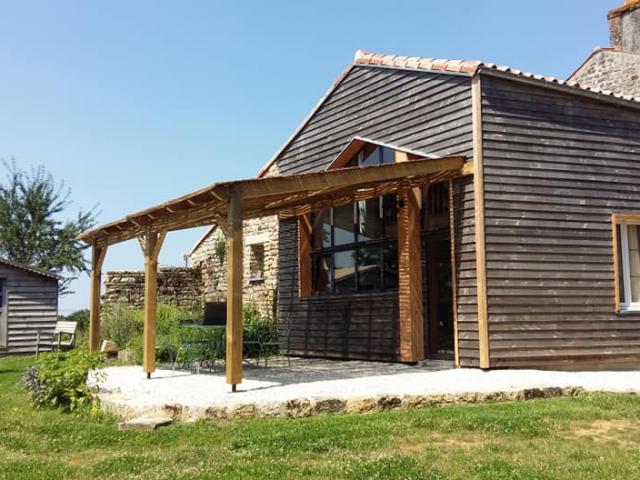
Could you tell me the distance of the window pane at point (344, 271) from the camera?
12.1 metres

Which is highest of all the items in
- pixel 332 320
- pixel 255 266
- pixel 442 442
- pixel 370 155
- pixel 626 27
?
pixel 626 27

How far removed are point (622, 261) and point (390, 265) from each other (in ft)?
11.8

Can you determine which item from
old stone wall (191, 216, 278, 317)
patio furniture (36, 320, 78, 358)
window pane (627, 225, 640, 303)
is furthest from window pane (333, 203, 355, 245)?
patio furniture (36, 320, 78, 358)

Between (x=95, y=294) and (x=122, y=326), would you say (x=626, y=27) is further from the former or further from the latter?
(x=122, y=326)

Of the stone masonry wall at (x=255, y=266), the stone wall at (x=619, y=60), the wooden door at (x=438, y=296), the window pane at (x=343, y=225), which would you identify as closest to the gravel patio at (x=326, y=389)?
the wooden door at (x=438, y=296)

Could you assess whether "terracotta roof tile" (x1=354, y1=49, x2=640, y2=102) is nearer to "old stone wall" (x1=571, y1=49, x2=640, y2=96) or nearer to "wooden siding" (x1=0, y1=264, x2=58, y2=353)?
"old stone wall" (x1=571, y1=49, x2=640, y2=96)

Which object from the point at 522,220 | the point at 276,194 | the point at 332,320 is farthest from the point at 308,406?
the point at 332,320

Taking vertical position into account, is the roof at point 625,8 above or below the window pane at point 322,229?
above

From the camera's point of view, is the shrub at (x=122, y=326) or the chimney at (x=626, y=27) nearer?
the chimney at (x=626, y=27)

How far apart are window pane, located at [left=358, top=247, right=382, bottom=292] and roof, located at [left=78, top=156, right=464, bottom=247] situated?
984mm

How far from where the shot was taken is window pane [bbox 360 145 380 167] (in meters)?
11.8

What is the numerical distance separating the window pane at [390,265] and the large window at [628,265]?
3.42m

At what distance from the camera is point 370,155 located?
12.0 metres

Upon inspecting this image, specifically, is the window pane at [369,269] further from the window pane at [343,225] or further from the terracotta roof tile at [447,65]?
the terracotta roof tile at [447,65]
